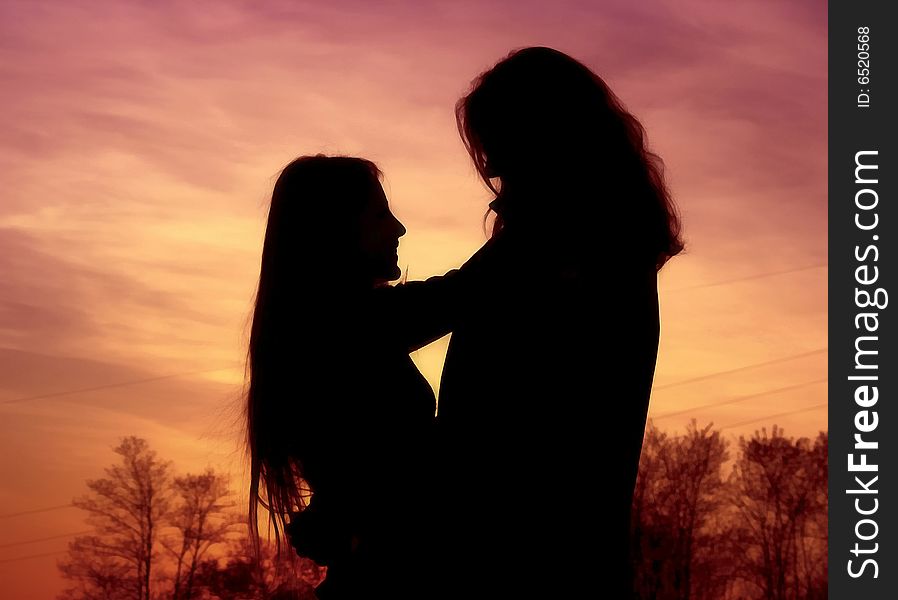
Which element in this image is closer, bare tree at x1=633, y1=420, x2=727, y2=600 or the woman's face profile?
the woman's face profile

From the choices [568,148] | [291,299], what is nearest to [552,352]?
[568,148]

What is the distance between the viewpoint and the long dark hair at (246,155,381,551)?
368cm

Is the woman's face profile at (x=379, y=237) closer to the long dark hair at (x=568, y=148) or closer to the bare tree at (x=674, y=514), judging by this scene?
the long dark hair at (x=568, y=148)

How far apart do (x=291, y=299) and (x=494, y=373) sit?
4.47ft

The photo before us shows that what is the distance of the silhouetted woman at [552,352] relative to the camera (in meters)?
2.74

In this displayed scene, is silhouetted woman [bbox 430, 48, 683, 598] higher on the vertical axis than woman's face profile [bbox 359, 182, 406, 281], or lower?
lower

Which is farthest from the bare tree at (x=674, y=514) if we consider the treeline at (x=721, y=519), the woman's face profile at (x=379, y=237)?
the woman's face profile at (x=379, y=237)

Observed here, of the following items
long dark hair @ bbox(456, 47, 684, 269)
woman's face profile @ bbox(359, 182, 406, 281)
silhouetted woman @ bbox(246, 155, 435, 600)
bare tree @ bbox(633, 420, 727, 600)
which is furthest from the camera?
bare tree @ bbox(633, 420, 727, 600)

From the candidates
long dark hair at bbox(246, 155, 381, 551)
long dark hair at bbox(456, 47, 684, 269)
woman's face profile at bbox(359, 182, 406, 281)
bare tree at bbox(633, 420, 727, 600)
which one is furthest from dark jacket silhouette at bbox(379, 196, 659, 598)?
bare tree at bbox(633, 420, 727, 600)

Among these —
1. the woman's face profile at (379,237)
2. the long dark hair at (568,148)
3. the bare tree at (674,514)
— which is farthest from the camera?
the bare tree at (674,514)

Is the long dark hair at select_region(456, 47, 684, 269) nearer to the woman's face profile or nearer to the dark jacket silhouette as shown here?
the dark jacket silhouette

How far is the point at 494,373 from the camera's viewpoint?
9.29ft

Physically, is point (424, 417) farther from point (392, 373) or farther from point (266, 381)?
point (266, 381)

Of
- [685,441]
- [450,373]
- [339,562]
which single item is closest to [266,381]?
[339,562]
